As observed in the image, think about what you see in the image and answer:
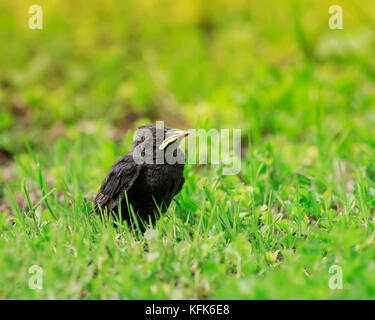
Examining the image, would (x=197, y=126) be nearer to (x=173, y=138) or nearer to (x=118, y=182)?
(x=173, y=138)

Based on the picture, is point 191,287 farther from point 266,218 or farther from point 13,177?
point 13,177

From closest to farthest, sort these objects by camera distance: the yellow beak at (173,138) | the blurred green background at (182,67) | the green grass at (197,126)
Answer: the green grass at (197,126) < the yellow beak at (173,138) < the blurred green background at (182,67)

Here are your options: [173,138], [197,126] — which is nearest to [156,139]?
[173,138]

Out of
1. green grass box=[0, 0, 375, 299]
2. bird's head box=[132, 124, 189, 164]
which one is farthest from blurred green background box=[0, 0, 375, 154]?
bird's head box=[132, 124, 189, 164]

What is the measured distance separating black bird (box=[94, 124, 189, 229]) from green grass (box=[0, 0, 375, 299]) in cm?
13

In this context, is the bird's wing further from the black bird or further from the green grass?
the green grass

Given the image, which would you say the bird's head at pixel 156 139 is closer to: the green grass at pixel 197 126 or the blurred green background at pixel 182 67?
the green grass at pixel 197 126

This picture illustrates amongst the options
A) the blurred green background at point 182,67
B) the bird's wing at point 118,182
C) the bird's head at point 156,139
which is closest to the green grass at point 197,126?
the blurred green background at point 182,67

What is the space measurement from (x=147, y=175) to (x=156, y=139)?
204 millimetres

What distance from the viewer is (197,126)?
333 centimetres

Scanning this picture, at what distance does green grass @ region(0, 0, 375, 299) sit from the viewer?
2.18m

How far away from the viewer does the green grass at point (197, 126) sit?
7.14ft

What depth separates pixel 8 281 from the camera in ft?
7.09
